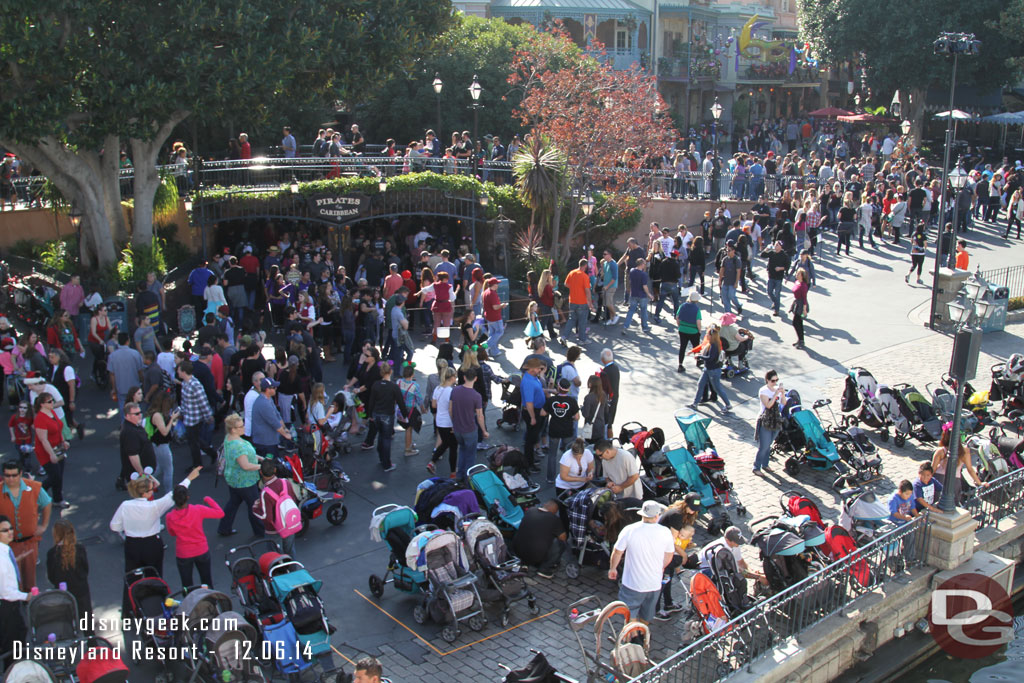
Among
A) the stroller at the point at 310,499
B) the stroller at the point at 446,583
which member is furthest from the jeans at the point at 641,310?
the stroller at the point at 446,583

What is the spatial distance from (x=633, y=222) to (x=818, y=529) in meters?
16.5

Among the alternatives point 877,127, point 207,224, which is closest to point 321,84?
point 207,224

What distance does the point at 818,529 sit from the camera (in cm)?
957

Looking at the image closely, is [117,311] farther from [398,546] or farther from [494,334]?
[398,546]

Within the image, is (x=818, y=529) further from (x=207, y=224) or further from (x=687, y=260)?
(x=207, y=224)

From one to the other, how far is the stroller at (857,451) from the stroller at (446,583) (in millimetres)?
5555

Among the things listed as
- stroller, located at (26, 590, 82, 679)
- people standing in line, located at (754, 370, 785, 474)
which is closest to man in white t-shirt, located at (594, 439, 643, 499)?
people standing in line, located at (754, 370, 785, 474)

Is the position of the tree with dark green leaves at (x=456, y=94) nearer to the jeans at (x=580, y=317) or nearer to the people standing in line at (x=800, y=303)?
the jeans at (x=580, y=317)

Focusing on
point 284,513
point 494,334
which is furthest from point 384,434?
point 494,334

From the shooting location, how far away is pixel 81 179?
62.3 feet

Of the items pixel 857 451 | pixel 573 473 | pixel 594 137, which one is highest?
pixel 594 137

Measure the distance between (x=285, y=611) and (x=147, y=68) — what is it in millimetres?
12584

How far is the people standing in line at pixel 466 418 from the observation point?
11648 mm

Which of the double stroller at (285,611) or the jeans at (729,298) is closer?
the double stroller at (285,611)
